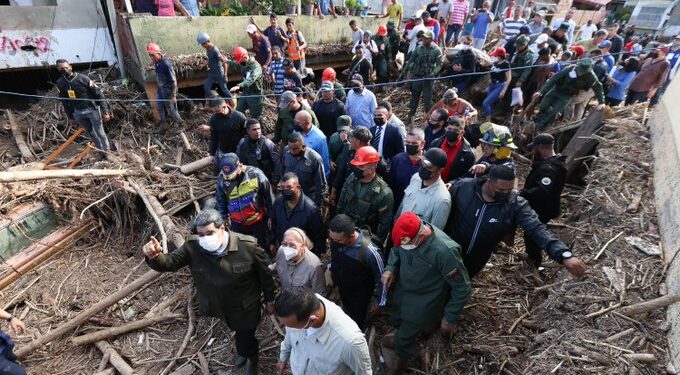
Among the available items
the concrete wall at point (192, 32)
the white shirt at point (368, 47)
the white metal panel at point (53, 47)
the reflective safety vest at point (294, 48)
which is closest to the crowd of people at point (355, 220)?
the concrete wall at point (192, 32)

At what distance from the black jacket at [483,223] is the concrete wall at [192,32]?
7.61 m

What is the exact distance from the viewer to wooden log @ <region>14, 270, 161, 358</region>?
4188 millimetres

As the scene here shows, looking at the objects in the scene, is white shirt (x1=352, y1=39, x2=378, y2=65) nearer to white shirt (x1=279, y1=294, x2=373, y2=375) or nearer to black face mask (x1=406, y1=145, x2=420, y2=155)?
black face mask (x1=406, y1=145, x2=420, y2=155)

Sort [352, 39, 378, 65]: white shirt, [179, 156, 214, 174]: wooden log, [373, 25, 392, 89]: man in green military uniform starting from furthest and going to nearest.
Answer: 1. [373, 25, 392, 89]: man in green military uniform
2. [352, 39, 378, 65]: white shirt
3. [179, 156, 214, 174]: wooden log

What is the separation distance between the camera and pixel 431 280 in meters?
3.11

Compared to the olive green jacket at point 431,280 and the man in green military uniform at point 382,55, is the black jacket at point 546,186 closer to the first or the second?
the olive green jacket at point 431,280

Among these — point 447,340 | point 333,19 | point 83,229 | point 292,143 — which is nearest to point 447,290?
point 447,340

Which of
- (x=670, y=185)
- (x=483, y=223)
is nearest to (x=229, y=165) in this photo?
(x=483, y=223)

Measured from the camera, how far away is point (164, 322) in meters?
4.61

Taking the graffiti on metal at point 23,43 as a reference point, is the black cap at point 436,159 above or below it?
above

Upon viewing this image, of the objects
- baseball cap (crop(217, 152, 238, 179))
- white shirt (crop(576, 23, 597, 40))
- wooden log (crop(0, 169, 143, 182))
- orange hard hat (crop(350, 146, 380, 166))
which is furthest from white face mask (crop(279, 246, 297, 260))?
white shirt (crop(576, 23, 597, 40))

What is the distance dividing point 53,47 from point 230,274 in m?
8.89

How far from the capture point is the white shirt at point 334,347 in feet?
7.88

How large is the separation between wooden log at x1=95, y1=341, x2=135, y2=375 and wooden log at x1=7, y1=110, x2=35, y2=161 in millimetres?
5459
